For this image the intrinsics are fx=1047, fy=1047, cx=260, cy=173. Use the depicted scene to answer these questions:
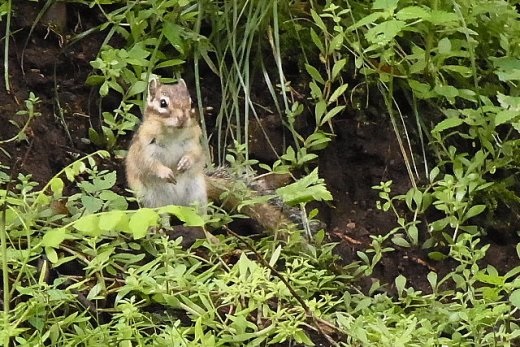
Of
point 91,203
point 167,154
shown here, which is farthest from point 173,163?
point 91,203

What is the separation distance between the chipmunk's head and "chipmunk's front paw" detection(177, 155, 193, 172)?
0.13 metres

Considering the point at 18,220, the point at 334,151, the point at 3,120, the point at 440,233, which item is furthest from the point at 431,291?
the point at 3,120

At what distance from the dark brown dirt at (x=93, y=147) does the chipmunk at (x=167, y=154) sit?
19 cm

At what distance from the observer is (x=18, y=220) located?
3.25 metres

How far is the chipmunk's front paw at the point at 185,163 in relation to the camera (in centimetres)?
391

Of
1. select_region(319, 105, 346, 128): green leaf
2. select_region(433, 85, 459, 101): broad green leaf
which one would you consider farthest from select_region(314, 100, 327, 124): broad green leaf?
select_region(433, 85, 459, 101): broad green leaf

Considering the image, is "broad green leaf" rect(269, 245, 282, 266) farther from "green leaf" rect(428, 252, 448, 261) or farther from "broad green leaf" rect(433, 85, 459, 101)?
"broad green leaf" rect(433, 85, 459, 101)

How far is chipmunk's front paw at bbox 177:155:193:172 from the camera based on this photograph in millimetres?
3913

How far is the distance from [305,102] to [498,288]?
1.58 m

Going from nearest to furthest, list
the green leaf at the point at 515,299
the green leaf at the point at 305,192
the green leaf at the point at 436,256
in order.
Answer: the green leaf at the point at 515,299
the green leaf at the point at 305,192
the green leaf at the point at 436,256

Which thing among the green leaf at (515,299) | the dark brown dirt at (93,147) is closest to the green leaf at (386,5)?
the dark brown dirt at (93,147)

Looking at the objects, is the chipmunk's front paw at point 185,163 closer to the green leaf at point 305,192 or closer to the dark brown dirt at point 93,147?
the dark brown dirt at point 93,147

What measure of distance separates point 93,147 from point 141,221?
1.78 m

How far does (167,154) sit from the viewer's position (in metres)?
3.97
